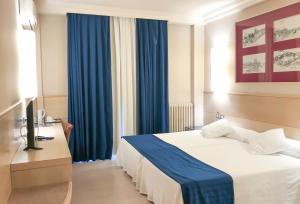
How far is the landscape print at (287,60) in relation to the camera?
3307 millimetres

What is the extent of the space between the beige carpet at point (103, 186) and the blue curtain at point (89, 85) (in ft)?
1.23

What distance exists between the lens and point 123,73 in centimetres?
486

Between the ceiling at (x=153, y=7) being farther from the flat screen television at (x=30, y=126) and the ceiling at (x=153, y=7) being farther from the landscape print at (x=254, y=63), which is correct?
the flat screen television at (x=30, y=126)

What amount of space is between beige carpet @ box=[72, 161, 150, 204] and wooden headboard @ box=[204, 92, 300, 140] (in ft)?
6.71

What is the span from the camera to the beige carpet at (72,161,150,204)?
10.4 feet

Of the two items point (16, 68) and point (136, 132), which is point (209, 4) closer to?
point (136, 132)

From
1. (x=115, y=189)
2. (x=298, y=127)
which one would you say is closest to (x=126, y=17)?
(x=115, y=189)

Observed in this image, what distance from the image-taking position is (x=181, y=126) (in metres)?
5.42

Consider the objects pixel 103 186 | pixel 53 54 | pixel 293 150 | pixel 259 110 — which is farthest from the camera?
pixel 53 54

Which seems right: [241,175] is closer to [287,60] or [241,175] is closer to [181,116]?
[287,60]

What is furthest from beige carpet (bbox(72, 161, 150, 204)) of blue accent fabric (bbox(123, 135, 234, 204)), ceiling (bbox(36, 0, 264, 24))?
ceiling (bbox(36, 0, 264, 24))

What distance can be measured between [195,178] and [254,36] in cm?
258

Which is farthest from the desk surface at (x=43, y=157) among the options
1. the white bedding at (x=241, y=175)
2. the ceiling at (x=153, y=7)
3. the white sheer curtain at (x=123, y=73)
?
the ceiling at (x=153, y=7)

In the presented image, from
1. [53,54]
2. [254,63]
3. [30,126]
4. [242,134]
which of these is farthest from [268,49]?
[53,54]
